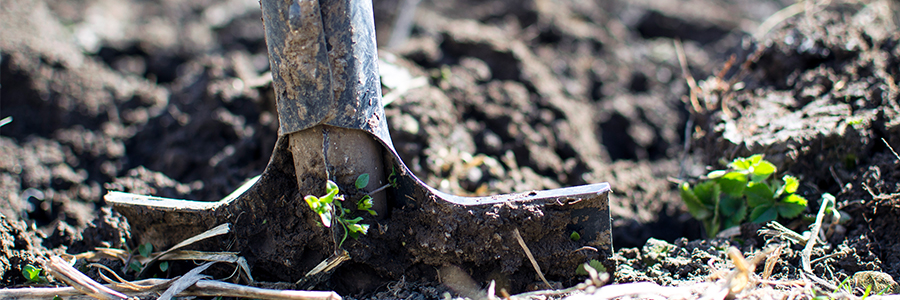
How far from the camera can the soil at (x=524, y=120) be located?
1.76m

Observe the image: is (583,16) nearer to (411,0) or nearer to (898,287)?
(411,0)

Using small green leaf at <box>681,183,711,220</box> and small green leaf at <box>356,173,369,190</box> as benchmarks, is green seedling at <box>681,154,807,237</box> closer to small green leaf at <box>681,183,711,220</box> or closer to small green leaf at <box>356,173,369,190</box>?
small green leaf at <box>681,183,711,220</box>

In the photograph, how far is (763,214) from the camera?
5.87ft

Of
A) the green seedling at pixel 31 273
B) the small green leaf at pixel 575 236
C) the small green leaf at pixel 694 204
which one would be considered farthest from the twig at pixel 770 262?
the green seedling at pixel 31 273

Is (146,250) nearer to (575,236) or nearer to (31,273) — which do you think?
(31,273)

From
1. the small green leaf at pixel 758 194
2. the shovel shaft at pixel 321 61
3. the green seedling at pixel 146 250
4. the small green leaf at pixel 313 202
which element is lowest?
the small green leaf at pixel 758 194

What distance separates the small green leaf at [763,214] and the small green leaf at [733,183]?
8 cm

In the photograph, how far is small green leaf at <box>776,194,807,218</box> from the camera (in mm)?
1731

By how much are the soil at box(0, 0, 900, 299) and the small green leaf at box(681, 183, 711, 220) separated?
15 cm

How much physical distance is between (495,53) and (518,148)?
2.64 feet

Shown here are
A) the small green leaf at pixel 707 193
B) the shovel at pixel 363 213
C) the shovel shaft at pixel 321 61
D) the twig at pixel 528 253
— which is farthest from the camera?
the small green leaf at pixel 707 193

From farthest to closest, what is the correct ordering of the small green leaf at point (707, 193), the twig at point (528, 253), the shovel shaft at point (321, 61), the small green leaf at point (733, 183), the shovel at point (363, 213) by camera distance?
the small green leaf at point (707, 193), the small green leaf at point (733, 183), the twig at point (528, 253), the shovel at point (363, 213), the shovel shaft at point (321, 61)

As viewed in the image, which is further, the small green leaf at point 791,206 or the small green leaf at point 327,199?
the small green leaf at point 791,206

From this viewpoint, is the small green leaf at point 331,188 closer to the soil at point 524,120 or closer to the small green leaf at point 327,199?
the small green leaf at point 327,199
